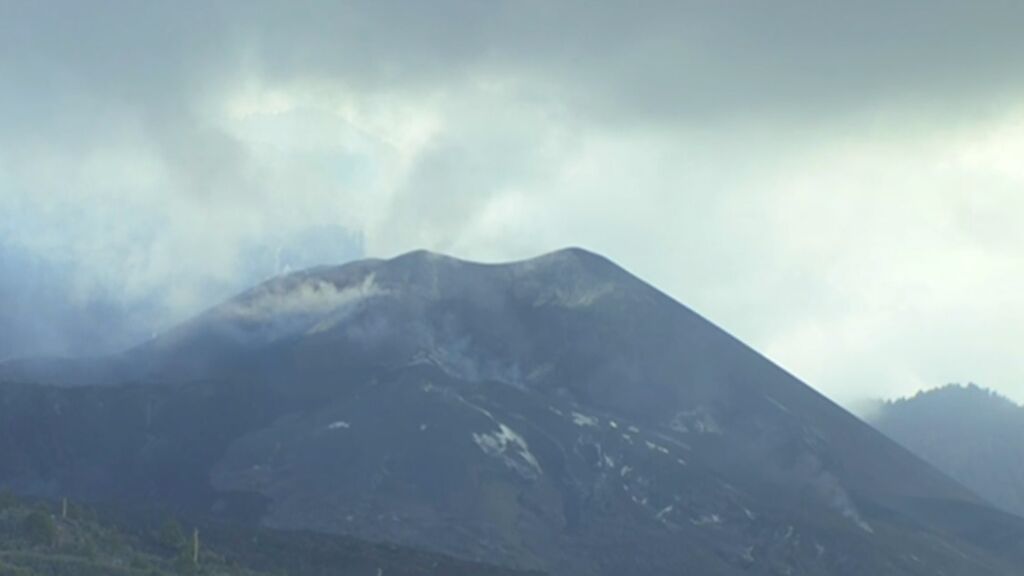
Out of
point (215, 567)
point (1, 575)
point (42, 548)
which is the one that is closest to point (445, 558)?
point (215, 567)

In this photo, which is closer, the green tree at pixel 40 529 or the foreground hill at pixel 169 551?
the foreground hill at pixel 169 551

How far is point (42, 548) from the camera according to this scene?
107750 mm

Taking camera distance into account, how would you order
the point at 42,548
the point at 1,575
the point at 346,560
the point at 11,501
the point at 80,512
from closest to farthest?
1. the point at 1,575
2. the point at 42,548
3. the point at 11,501
4. the point at 80,512
5. the point at 346,560

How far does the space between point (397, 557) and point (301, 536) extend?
1011 centimetres

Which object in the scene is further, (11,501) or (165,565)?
(11,501)

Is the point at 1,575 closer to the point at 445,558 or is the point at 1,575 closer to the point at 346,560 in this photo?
the point at 346,560

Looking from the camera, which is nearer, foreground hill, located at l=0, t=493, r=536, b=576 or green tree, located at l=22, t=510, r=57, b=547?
foreground hill, located at l=0, t=493, r=536, b=576

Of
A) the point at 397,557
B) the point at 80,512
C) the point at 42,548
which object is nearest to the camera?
the point at 42,548

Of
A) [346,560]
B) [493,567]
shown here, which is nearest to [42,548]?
[346,560]

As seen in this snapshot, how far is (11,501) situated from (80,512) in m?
9.83

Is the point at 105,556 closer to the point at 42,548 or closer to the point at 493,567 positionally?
the point at 42,548

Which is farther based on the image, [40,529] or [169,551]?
[169,551]

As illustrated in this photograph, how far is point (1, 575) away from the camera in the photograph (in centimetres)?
9531

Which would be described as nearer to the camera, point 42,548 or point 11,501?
point 42,548
